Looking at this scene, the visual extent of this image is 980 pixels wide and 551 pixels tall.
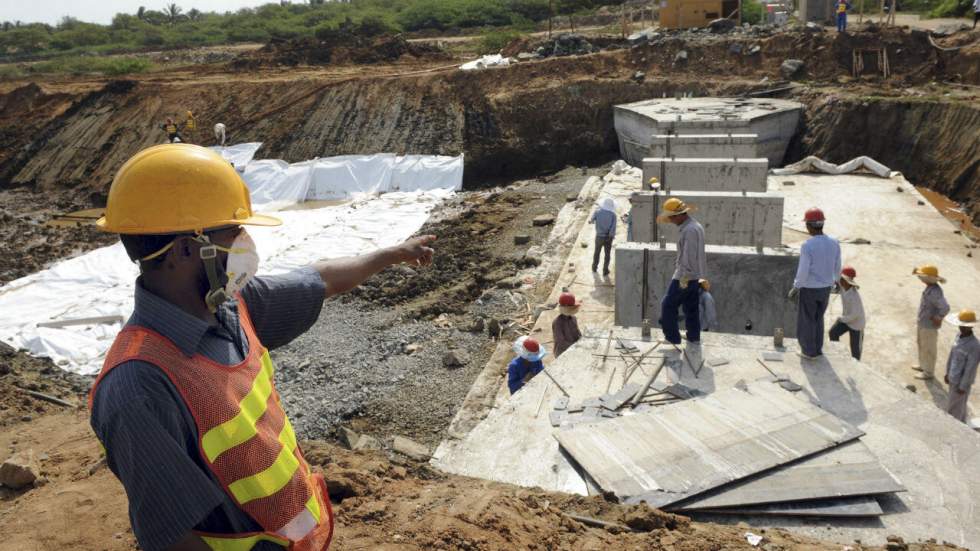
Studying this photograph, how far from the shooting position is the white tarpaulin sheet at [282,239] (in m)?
10.5

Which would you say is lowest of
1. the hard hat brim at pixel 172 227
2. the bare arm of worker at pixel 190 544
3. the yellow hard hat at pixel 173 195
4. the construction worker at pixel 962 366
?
the construction worker at pixel 962 366

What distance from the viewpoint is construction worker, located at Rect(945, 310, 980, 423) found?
6.02 metres

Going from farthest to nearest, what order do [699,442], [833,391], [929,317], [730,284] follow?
1. [730,284]
2. [929,317]
3. [833,391]
4. [699,442]

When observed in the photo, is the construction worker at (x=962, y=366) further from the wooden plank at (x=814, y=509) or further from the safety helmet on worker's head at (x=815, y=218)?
the wooden plank at (x=814, y=509)

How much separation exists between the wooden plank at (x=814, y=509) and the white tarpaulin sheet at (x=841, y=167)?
41.8ft

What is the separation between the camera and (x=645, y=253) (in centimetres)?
791

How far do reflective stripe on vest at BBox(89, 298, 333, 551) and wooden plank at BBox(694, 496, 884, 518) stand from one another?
9.06ft

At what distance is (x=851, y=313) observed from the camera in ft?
23.1

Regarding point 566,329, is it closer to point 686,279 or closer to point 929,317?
point 686,279

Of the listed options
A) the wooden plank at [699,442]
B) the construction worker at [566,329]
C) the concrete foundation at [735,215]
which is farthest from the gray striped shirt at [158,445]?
the concrete foundation at [735,215]

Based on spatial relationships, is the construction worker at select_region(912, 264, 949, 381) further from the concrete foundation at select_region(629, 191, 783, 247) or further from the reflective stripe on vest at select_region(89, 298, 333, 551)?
the reflective stripe on vest at select_region(89, 298, 333, 551)

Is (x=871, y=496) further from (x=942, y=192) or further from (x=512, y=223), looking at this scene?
(x=942, y=192)

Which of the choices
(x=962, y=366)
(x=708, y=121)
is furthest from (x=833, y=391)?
(x=708, y=121)

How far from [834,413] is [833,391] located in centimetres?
33
